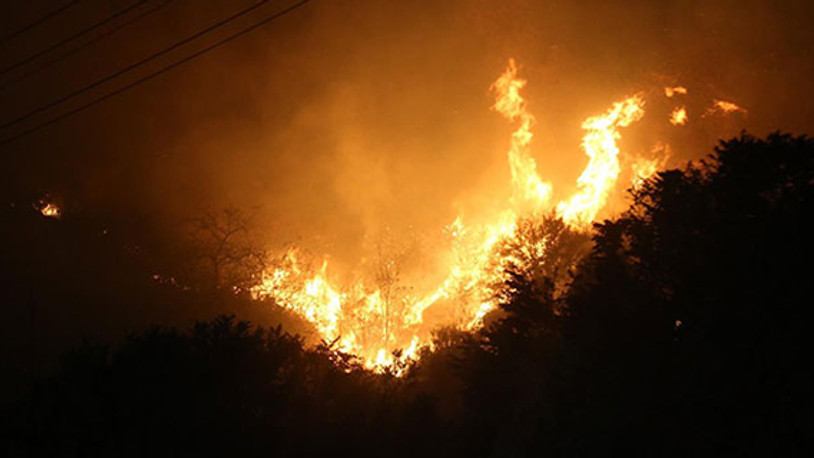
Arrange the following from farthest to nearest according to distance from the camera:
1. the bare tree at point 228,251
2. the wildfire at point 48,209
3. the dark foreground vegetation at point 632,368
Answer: the wildfire at point 48,209, the bare tree at point 228,251, the dark foreground vegetation at point 632,368

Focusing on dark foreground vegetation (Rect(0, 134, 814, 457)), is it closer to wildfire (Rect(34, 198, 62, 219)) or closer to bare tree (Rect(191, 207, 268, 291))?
bare tree (Rect(191, 207, 268, 291))

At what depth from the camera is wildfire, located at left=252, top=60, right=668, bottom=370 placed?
44.8 meters

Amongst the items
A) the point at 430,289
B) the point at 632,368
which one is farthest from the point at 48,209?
the point at 632,368

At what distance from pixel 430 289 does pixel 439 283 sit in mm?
930

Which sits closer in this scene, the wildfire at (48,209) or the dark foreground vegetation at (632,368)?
the dark foreground vegetation at (632,368)

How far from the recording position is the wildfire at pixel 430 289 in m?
44.8

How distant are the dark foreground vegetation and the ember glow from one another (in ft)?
90.3

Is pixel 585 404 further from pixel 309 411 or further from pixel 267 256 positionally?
pixel 267 256

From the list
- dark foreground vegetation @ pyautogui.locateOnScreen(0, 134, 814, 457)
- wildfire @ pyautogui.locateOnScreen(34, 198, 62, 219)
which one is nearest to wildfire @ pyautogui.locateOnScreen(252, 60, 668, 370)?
wildfire @ pyautogui.locateOnScreen(34, 198, 62, 219)

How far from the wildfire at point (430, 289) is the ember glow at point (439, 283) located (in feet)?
0.24

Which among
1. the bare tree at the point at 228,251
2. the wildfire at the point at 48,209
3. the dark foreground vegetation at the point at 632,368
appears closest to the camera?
the dark foreground vegetation at the point at 632,368

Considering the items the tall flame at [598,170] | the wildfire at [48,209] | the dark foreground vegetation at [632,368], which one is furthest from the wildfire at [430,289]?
the dark foreground vegetation at [632,368]

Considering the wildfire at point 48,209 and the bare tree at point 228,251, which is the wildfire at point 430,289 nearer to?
the bare tree at point 228,251

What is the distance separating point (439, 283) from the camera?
54188 millimetres
